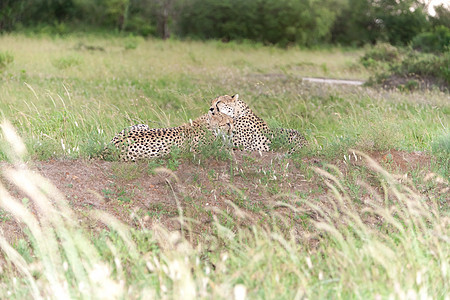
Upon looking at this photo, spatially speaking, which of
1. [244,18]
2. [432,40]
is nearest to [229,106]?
[432,40]

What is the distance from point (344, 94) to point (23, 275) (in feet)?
28.9

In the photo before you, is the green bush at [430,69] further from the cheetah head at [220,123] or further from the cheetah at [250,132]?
the cheetah head at [220,123]

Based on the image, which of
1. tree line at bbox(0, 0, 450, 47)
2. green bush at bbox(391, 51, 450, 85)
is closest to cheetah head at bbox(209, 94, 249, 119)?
green bush at bbox(391, 51, 450, 85)

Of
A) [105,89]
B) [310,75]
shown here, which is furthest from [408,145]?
[310,75]

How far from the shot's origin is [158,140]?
20.0ft

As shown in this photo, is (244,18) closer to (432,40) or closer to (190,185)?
(432,40)

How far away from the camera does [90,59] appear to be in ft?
57.2

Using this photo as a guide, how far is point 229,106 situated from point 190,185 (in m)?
1.30

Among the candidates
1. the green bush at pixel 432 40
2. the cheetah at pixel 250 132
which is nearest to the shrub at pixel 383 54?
the green bush at pixel 432 40

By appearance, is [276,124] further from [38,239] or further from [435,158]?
[38,239]

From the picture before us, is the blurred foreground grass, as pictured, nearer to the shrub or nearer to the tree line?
the shrub

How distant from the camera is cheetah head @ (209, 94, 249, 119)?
21.5 ft

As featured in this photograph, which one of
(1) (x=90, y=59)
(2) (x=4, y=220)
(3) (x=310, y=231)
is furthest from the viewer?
(1) (x=90, y=59)

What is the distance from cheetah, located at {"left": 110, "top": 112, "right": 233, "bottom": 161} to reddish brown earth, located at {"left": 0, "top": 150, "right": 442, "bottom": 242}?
0.13 meters
